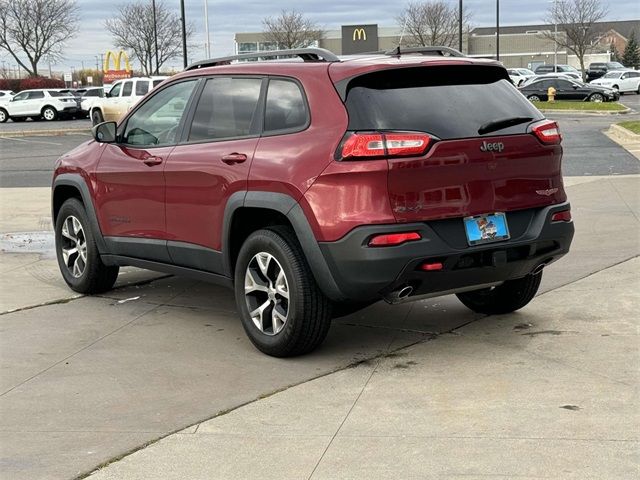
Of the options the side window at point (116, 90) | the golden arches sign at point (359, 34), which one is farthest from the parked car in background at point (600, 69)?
the side window at point (116, 90)

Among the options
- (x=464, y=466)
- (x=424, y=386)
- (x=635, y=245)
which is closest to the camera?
(x=464, y=466)

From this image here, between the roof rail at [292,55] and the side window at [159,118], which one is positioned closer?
the roof rail at [292,55]

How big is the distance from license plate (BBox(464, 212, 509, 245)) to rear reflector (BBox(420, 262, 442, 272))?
25cm

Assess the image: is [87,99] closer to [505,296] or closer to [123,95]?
[123,95]

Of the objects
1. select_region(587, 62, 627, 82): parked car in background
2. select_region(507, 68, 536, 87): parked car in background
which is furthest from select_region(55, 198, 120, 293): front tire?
select_region(587, 62, 627, 82): parked car in background

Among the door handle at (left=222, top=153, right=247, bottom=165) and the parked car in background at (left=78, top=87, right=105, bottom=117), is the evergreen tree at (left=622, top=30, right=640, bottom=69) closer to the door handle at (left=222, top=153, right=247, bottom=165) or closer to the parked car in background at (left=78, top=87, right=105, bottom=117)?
the parked car in background at (left=78, top=87, right=105, bottom=117)

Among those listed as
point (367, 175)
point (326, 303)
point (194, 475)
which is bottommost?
point (194, 475)

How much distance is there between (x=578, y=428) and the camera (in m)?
4.39

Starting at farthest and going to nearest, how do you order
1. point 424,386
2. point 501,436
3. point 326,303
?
point 326,303
point 424,386
point 501,436

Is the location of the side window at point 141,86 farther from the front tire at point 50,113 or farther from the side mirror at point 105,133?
the side mirror at point 105,133

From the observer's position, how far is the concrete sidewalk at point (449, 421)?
4.02 metres

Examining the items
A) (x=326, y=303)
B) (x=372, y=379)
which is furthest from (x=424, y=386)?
(x=326, y=303)

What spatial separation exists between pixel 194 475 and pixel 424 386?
1.58m

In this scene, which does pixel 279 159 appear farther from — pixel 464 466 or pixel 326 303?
pixel 464 466
